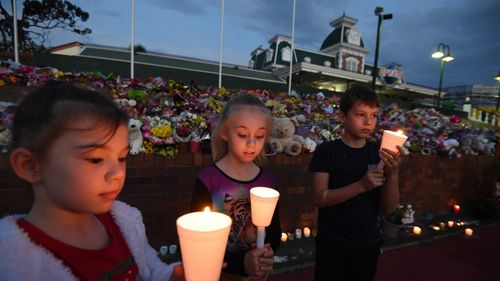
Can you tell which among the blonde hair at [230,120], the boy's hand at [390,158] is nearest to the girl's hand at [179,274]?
the blonde hair at [230,120]

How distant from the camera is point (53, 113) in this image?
81cm

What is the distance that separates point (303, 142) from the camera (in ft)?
12.9

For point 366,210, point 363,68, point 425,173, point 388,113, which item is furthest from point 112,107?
point 363,68

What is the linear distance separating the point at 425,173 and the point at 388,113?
310cm

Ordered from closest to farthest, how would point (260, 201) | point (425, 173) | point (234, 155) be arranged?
point (260, 201)
point (234, 155)
point (425, 173)

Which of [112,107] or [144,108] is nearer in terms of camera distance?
[112,107]

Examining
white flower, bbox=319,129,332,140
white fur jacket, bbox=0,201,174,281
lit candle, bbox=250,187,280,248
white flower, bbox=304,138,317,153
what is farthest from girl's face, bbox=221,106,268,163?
white flower, bbox=319,129,332,140

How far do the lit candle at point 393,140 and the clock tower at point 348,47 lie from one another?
27319mm

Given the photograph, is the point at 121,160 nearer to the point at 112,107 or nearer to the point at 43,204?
the point at 112,107

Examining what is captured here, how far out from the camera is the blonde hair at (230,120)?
160 centimetres

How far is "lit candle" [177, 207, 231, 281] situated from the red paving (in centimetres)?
264

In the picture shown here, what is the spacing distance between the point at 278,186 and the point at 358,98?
2106 millimetres

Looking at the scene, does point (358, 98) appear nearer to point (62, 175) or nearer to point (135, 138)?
point (62, 175)

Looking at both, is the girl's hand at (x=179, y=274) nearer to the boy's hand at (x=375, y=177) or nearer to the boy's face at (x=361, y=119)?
the boy's hand at (x=375, y=177)
